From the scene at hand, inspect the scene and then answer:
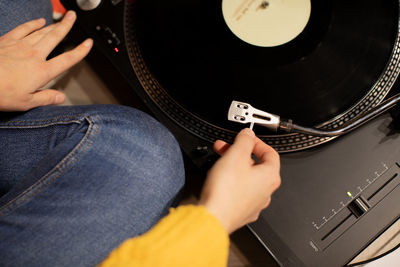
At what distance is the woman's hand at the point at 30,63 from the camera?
1.97 feet

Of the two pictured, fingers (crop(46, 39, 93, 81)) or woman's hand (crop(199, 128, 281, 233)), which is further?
fingers (crop(46, 39, 93, 81))

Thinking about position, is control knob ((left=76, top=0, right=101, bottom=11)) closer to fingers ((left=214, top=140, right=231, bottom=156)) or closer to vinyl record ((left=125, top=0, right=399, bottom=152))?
vinyl record ((left=125, top=0, right=399, bottom=152))

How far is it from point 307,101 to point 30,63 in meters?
0.58

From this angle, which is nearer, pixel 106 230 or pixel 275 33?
pixel 106 230

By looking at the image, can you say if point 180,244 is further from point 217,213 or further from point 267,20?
point 267,20

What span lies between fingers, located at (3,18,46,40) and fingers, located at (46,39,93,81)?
0.30ft

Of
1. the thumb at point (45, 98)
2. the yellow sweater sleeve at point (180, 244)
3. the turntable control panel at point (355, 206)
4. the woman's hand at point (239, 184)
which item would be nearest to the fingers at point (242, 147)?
the woman's hand at point (239, 184)

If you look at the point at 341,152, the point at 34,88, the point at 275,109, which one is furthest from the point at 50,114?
the point at 341,152

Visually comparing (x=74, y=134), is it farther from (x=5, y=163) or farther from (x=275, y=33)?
(x=275, y=33)

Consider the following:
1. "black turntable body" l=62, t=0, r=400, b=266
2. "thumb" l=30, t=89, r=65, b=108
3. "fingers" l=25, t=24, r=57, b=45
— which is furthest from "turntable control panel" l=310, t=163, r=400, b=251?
"fingers" l=25, t=24, r=57, b=45

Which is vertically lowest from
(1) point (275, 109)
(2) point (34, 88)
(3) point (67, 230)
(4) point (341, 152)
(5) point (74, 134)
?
(4) point (341, 152)

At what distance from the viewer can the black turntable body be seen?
1.94 feet

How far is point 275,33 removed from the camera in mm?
707

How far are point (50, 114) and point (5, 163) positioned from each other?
0.13m
